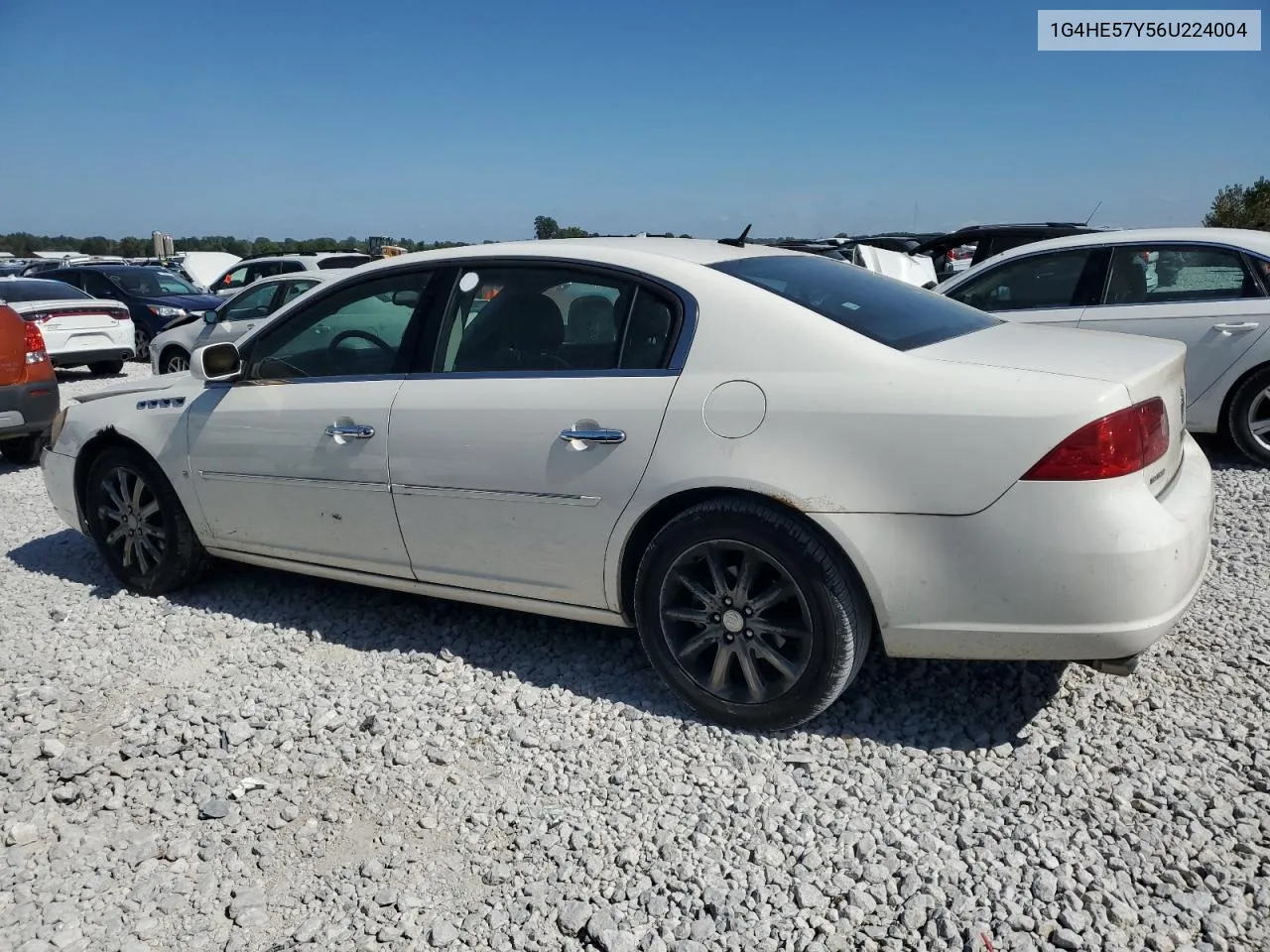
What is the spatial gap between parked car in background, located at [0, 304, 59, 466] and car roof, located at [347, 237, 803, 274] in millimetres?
5157

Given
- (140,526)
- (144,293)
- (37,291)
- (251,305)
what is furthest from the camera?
(144,293)

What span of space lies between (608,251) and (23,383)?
20.8 ft

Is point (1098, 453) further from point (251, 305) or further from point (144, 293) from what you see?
point (144, 293)

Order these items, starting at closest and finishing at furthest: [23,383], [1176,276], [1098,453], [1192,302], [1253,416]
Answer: [1098,453]
[1253,416]
[1192,302]
[1176,276]
[23,383]

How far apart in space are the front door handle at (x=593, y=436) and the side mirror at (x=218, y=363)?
1788 mm

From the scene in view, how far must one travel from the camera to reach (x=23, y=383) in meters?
7.83

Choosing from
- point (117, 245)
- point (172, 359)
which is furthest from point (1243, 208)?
point (117, 245)

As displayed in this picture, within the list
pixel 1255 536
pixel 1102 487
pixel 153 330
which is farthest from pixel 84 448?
pixel 153 330

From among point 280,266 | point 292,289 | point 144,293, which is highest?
point 280,266

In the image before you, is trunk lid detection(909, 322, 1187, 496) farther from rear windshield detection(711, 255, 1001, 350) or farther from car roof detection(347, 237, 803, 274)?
car roof detection(347, 237, 803, 274)

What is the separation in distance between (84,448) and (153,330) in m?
13.2

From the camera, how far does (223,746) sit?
336cm

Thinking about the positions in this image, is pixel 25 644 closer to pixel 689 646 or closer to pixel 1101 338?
pixel 689 646

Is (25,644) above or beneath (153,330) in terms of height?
beneath
